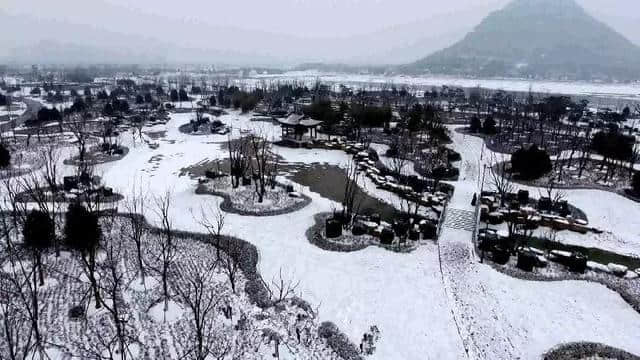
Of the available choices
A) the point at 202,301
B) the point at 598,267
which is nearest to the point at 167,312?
the point at 202,301

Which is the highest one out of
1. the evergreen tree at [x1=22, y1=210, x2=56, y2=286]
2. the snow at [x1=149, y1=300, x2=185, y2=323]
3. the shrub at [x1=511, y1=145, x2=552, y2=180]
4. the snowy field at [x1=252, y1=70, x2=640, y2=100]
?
the snowy field at [x1=252, y1=70, x2=640, y2=100]

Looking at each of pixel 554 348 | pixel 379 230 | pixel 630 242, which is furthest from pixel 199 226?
pixel 630 242

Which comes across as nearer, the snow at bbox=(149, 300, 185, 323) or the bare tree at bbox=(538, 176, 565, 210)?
the snow at bbox=(149, 300, 185, 323)

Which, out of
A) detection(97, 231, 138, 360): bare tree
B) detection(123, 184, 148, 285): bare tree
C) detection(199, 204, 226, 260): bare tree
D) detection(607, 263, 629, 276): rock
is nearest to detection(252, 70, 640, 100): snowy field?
detection(607, 263, 629, 276): rock

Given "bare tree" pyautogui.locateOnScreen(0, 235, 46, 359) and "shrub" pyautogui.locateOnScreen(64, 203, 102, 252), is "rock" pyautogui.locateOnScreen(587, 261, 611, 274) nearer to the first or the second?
"bare tree" pyautogui.locateOnScreen(0, 235, 46, 359)

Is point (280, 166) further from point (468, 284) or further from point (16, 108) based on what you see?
point (16, 108)

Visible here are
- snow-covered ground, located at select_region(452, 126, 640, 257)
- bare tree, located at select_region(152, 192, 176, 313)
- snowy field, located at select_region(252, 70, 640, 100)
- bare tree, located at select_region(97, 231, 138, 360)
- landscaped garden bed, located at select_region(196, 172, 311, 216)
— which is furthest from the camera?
snowy field, located at select_region(252, 70, 640, 100)

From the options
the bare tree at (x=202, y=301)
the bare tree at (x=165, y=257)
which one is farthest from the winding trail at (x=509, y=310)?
the bare tree at (x=165, y=257)
